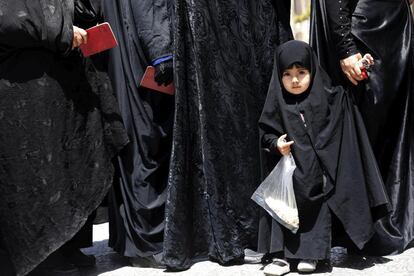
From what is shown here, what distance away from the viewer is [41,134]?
2838 mm

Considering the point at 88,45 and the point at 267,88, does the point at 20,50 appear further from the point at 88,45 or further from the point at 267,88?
the point at 267,88

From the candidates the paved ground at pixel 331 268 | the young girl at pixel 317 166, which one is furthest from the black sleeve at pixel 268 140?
the paved ground at pixel 331 268

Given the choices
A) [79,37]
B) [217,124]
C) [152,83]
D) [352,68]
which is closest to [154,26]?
[152,83]

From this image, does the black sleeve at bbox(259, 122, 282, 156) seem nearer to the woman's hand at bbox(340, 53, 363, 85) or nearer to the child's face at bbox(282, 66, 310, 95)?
the child's face at bbox(282, 66, 310, 95)

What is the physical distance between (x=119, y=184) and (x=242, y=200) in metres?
0.64

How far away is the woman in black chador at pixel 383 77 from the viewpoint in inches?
117

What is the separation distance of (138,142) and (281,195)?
80 cm

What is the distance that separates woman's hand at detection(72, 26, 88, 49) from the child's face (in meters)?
0.93

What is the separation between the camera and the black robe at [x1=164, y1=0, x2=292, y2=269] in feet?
9.97

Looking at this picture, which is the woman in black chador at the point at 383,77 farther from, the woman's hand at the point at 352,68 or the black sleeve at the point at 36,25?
the black sleeve at the point at 36,25

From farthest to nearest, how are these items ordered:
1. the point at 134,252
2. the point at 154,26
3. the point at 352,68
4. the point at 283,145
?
the point at 134,252
the point at 154,26
the point at 352,68
the point at 283,145

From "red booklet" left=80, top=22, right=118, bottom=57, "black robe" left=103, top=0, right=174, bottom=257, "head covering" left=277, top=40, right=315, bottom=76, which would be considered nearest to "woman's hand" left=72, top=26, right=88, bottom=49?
"red booklet" left=80, top=22, right=118, bottom=57

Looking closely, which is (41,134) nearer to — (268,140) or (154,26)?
(154,26)

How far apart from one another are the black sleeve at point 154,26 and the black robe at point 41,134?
328 mm
